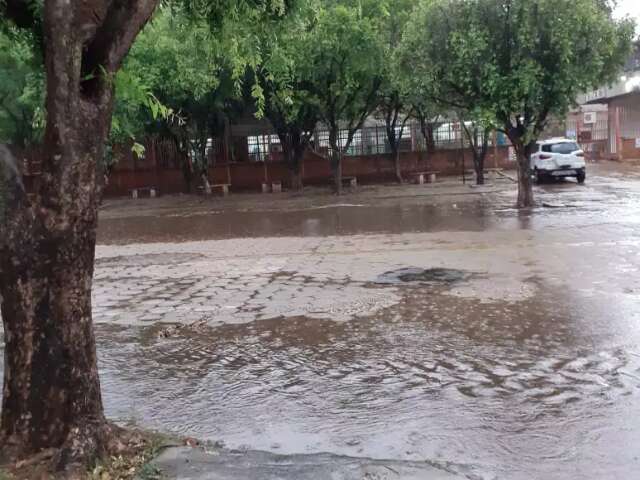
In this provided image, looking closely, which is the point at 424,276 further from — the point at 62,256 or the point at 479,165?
the point at 479,165

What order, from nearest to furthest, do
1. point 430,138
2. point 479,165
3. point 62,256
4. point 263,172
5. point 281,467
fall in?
point 62,256, point 281,467, point 479,165, point 263,172, point 430,138

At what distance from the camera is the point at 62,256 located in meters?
3.68

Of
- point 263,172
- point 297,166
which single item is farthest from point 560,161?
point 263,172

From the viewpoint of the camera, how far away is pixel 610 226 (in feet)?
49.1

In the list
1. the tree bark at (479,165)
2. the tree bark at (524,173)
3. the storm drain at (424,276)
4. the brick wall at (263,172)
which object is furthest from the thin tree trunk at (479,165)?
the storm drain at (424,276)

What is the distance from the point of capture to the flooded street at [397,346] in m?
4.56

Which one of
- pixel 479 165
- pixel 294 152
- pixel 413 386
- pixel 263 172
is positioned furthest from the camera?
pixel 263 172

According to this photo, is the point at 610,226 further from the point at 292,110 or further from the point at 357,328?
the point at 292,110

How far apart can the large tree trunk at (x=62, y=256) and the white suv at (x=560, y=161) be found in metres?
25.1

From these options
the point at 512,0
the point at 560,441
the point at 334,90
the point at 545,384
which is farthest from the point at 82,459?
the point at 334,90

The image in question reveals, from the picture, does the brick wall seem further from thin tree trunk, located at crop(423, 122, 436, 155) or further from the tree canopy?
the tree canopy

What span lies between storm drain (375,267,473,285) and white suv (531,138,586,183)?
58.6 feet

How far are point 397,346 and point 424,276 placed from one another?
375cm

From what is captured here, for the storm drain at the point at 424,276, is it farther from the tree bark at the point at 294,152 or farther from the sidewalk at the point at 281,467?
the tree bark at the point at 294,152
